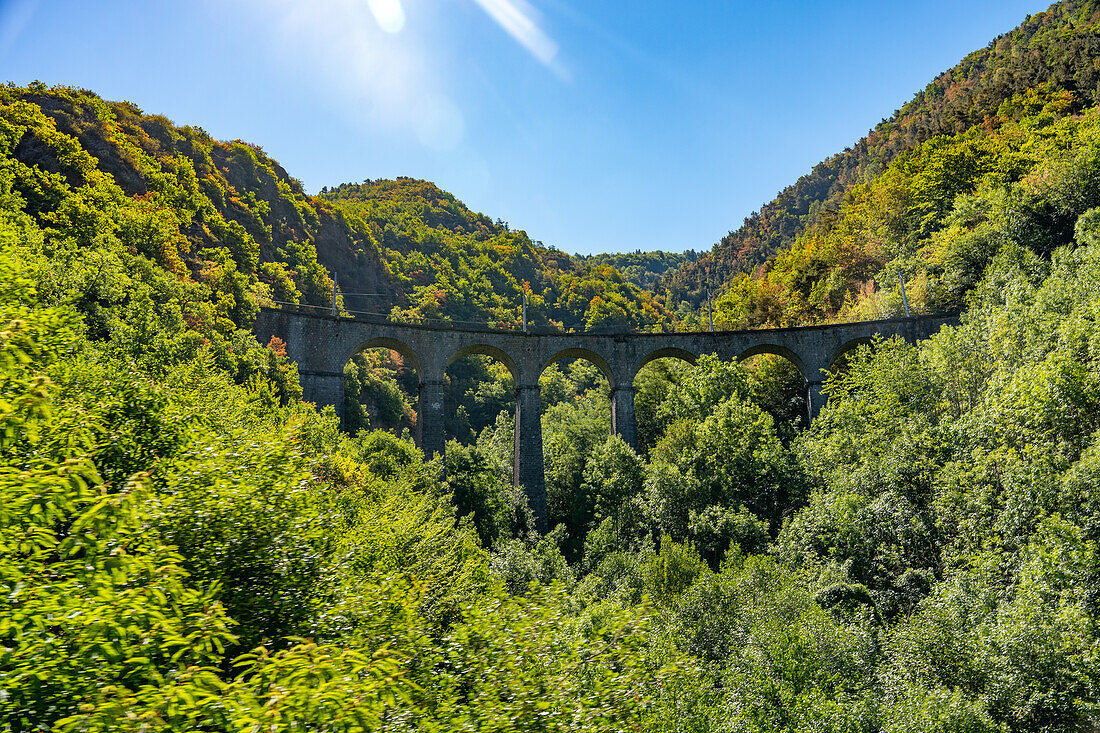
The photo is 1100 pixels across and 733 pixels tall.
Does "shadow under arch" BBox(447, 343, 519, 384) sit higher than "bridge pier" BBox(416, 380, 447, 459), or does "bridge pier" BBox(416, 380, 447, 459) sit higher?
"shadow under arch" BBox(447, 343, 519, 384)

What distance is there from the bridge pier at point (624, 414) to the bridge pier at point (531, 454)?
4.02 metres

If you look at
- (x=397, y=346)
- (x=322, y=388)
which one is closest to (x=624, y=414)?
(x=397, y=346)

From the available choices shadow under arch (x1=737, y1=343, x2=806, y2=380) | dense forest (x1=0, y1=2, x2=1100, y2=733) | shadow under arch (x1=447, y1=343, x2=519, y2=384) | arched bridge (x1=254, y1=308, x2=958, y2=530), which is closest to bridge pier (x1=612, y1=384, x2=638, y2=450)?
arched bridge (x1=254, y1=308, x2=958, y2=530)

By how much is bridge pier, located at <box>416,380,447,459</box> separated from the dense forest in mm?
1265

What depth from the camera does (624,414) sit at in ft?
94.1

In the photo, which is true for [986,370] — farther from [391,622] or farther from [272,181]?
[272,181]

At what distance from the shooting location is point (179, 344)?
1753 cm

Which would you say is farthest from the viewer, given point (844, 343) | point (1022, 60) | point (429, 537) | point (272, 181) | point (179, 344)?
point (272, 181)

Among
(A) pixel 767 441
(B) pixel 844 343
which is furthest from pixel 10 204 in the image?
(B) pixel 844 343

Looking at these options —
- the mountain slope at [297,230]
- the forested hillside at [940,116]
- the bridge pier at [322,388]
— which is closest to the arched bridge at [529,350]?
the bridge pier at [322,388]

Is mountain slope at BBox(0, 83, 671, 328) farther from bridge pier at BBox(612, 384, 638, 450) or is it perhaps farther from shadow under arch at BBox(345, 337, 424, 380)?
bridge pier at BBox(612, 384, 638, 450)

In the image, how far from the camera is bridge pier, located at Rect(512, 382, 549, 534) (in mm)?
25859

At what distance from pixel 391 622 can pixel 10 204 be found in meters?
21.4

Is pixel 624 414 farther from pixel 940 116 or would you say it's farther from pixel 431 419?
pixel 940 116
